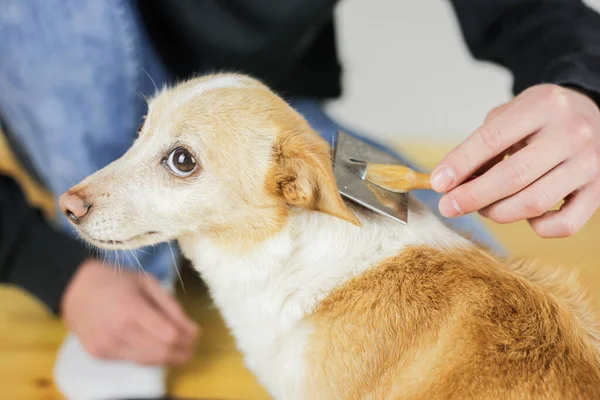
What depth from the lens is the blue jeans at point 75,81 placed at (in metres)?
1.22

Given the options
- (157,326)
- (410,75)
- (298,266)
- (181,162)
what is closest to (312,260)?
(298,266)

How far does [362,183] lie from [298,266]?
17cm

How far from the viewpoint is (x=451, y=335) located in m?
0.82

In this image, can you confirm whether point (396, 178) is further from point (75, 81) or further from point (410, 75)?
point (410, 75)

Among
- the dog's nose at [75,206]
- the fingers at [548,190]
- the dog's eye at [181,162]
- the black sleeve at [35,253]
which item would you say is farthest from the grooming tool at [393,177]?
the black sleeve at [35,253]

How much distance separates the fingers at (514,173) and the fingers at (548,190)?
0.04 ft

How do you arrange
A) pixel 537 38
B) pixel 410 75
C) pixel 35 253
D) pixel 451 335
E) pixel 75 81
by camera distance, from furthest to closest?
pixel 410 75, pixel 35 253, pixel 75 81, pixel 537 38, pixel 451 335

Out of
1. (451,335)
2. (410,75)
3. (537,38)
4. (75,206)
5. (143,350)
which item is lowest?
(143,350)

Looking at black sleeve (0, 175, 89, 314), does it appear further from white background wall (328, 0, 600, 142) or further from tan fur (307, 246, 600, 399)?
white background wall (328, 0, 600, 142)

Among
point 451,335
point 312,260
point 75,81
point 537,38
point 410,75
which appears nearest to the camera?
point 451,335

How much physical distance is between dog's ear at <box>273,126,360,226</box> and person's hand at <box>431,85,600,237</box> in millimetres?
178

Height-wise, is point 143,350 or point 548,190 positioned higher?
point 548,190

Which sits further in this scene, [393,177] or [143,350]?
[143,350]

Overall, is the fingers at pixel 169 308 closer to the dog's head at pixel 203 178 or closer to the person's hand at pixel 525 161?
the dog's head at pixel 203 178
